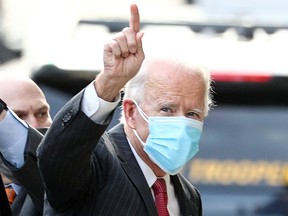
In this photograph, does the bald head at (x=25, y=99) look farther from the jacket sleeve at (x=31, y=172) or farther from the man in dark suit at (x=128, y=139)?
the man in dark suit at (x=128, y=139)

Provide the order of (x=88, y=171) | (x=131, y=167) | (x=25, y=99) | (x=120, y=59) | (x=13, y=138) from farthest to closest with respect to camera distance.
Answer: (x=25, y=99)
(x=13, y=138)
(x=131, y=167)
(x=88, y=171)
(x=120, y=59)

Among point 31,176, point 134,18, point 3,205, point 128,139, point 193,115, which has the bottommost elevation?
point 3,205

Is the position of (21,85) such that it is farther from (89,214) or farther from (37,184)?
(89,214)

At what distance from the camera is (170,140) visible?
3.73 metres

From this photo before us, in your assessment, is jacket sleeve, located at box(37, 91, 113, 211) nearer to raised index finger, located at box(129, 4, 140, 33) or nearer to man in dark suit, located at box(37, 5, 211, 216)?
man in dark suit, located at box(37, 5, 211, 216)

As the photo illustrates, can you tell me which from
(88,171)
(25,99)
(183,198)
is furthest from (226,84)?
(88,171)

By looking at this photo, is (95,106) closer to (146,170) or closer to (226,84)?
(146,170)

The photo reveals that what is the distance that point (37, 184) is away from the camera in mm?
3783

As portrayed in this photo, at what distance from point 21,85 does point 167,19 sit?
2.35m

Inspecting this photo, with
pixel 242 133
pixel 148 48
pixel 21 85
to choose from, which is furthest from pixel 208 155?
pixel 21 85

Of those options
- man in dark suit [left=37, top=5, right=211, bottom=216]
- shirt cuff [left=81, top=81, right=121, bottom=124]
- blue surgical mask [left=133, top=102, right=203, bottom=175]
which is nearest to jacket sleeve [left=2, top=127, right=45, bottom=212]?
man in dark suit [left=37, top=5, right=211, bottom=216]

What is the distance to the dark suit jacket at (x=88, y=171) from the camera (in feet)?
10.8

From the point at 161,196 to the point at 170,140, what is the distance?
184 mm

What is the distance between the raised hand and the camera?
3242mm
